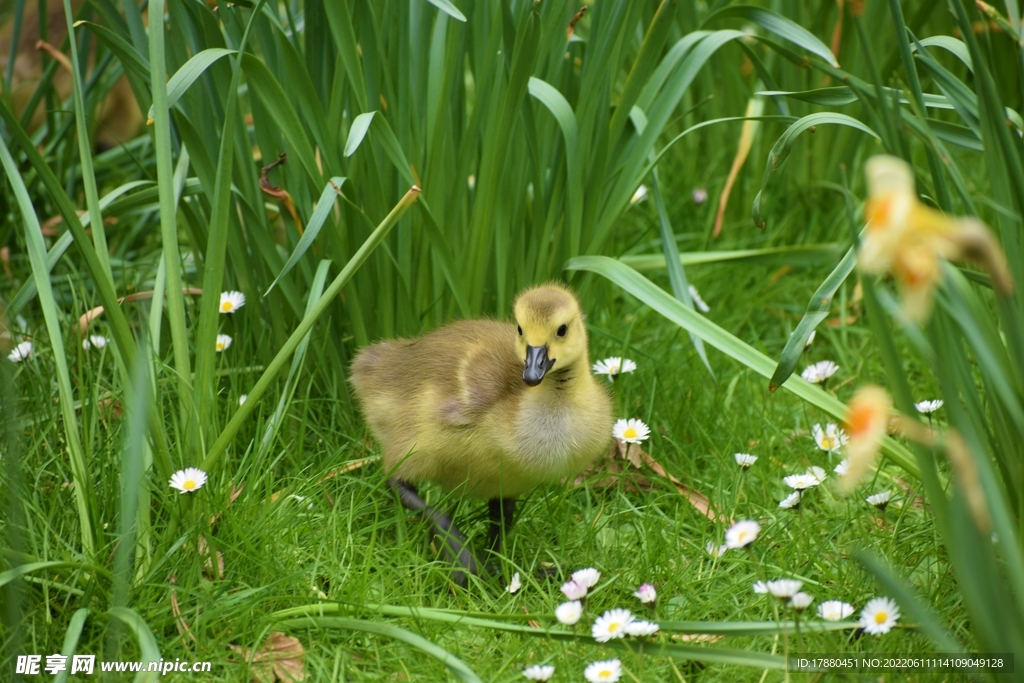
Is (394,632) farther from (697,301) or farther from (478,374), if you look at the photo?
(697,301)

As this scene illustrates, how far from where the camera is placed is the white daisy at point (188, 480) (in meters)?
2.26

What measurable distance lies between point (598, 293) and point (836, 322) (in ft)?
3.14

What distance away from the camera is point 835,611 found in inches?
79.8

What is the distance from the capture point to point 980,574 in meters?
1.58

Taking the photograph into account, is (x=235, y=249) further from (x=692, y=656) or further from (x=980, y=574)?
(x=980, y=574)

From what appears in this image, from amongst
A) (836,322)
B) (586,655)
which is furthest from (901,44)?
(836,322)

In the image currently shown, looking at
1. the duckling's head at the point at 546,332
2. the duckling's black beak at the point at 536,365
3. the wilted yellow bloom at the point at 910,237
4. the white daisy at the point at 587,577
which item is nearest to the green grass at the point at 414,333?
the white daisy at the point at 587,577

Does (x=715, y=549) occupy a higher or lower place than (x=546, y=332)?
lower

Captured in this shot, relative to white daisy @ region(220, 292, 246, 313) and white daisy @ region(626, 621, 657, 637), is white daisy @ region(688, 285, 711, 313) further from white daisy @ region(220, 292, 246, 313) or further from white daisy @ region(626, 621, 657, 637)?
white daisy @ region(626, 621, 657, 637)

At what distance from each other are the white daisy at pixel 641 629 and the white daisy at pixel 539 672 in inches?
6.6

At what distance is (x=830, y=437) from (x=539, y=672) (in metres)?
1.21

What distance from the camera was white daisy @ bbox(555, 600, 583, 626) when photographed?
2.06 metres

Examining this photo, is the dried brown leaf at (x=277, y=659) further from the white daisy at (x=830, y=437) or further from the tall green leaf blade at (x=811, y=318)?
the white daisy at (x=830, y=437)

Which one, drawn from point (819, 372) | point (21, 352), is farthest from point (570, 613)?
point (21, 352)
